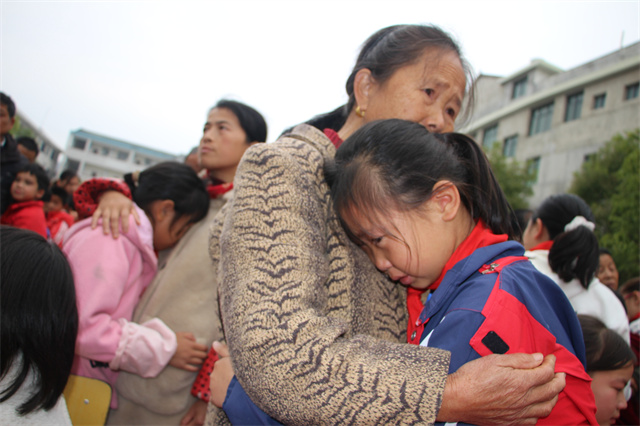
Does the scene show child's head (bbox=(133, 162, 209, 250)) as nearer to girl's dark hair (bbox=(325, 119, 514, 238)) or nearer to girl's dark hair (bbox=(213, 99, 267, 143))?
girl's dark hair (bbox=(213, 99, 267, 143))

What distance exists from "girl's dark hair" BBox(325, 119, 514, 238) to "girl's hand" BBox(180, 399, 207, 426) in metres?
1.65

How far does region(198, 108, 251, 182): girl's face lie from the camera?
10.3 ft

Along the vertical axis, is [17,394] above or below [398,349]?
below

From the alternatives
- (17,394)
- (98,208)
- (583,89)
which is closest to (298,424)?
(17,394)

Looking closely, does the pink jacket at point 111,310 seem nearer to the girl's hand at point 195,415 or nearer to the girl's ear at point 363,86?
the girl's hand at point 195,415

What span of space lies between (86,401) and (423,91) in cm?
198

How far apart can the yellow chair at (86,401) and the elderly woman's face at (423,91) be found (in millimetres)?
1719

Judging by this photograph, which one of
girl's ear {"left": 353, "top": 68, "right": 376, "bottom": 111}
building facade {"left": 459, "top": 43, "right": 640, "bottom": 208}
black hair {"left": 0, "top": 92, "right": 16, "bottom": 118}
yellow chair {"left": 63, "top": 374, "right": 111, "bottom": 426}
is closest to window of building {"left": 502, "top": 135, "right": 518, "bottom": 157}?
building facade {"left": 459, "top": 43, "right": 640, "bottom": 208}

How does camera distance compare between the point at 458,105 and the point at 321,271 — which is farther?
the point at 458,105

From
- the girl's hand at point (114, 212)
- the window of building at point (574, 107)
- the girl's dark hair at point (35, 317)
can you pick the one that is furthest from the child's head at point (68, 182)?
the window of building at point (574, 107)

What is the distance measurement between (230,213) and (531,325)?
35.2 inches

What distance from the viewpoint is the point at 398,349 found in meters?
0.98

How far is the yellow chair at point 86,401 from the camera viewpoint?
6.03 ft

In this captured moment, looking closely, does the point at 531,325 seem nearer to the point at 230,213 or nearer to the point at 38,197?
the point at 230,213
